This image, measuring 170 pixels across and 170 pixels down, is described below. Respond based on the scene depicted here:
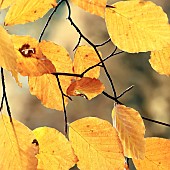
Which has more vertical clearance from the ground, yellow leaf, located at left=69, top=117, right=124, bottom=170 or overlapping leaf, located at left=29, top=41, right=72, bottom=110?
overlapping leaf, located at left=29, top=41, right=72, bottom=110

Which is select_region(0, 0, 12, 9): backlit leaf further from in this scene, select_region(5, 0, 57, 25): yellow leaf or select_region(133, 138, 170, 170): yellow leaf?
select_region(133, 138, 170, 170): yellow leaf

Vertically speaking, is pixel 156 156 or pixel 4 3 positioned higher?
pixel 4 3

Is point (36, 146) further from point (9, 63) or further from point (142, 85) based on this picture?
point (142, 85)

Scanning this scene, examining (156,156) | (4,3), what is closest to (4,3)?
(4,3)

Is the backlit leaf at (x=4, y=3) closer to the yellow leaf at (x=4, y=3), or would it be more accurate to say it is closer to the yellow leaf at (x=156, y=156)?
the yellow leaf at (x=4, y=3)

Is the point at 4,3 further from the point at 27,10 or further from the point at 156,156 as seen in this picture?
the point at 156,156

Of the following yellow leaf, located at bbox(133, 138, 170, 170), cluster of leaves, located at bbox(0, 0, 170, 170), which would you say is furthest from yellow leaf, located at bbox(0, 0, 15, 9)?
yellow leaf, located at bbox(133, 138, 170, 170)
